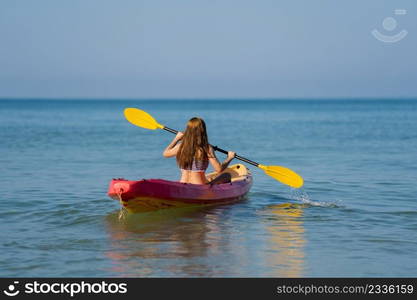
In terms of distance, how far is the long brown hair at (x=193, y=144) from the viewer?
10.7 metres

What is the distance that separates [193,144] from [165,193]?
2.84 ft

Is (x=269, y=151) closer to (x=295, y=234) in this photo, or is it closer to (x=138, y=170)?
(x=138, y=170)

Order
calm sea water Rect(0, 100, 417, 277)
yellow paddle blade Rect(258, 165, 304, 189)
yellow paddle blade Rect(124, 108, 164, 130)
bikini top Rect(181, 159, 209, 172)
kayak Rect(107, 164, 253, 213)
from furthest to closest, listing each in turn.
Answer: yellow paddle blade Rect(124, 108, 164, 130) → yellow paddle blade Rect(258, 165, 304, 189) → bikini top Rect(181, 159, 209, 172) → kayak Rect(107, 164, 253, 213) → calm sea water Rect(0, 100, 417, 277)

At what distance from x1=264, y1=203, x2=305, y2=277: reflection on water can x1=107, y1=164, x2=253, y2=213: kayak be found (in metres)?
0.79

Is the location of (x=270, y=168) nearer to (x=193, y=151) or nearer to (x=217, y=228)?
(x=193, y=151)

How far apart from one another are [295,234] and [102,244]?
2584 mm

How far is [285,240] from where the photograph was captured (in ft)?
29.9

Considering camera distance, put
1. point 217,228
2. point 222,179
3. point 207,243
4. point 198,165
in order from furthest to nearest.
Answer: point 222,179 → point 198,165 → point 217,228 → point 207,243

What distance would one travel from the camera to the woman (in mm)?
10750

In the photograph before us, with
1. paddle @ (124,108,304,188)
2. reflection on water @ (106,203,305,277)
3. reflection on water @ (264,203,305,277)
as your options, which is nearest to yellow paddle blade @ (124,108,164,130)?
paddle @ (124,108,304,188)

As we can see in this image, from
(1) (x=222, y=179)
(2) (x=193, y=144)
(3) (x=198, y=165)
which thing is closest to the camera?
(2) (x=193, y=144)

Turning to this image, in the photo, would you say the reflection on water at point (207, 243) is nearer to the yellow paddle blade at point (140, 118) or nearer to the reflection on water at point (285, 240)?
the reflection on water at point (285, 240)

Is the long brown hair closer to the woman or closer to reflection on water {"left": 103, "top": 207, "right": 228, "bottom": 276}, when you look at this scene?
the woman

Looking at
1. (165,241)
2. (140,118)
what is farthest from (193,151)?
(140,118)
